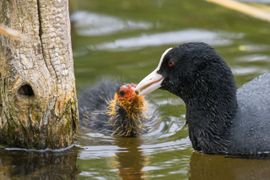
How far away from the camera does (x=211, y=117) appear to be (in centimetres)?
751

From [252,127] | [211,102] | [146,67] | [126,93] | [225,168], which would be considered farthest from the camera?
[146,67]

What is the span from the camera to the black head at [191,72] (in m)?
7.35

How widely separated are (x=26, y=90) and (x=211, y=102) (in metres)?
1.47

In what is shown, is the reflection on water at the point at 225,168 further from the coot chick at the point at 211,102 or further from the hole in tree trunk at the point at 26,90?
the hole in tree trunk at the point at 26,90

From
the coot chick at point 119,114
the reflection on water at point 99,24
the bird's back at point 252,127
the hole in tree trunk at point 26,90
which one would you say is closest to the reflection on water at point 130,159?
the coot chick at point 119,114

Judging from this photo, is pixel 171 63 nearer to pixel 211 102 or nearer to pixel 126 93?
pixel 211 102

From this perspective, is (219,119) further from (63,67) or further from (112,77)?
(112,77)

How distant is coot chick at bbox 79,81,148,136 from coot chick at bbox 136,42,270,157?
35.6 inches

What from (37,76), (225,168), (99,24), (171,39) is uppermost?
(99,24)

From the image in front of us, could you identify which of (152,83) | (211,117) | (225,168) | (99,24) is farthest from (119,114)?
(99,24)

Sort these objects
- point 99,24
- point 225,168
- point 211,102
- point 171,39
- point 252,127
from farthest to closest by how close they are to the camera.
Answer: point 99,24 < point 171,39 < point 211,102 < point 252,127 < point 225,168

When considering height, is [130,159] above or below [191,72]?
below

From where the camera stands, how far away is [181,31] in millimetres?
10922

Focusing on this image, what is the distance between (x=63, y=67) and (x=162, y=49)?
10.2 ft
